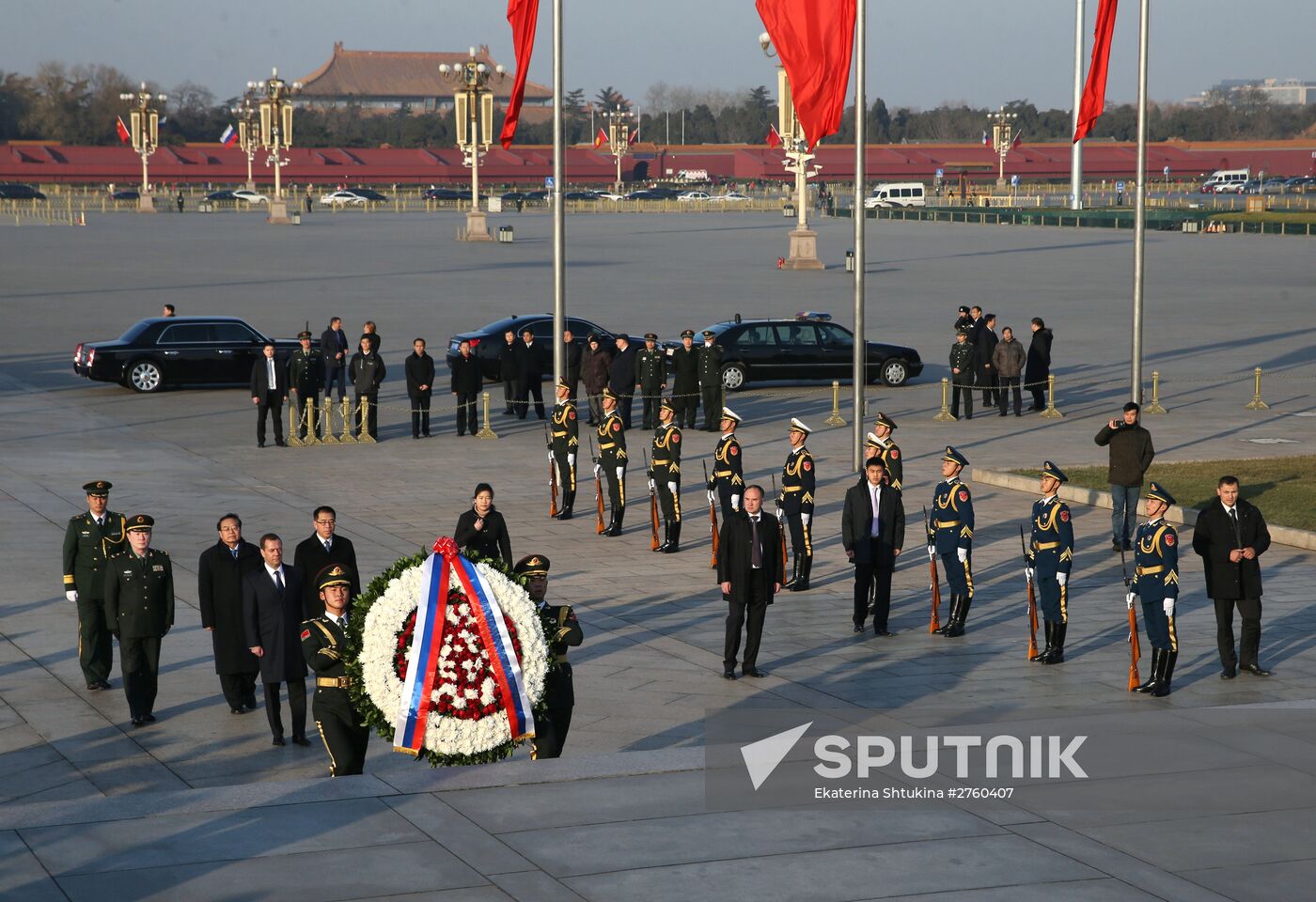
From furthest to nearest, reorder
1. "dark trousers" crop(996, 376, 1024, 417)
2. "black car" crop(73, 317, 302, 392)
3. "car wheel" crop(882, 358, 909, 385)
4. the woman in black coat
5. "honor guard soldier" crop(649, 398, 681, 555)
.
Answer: "car wheel" crop(882, 358, 909, 385) < "black car" crop(73, 317, 302, 392) < "dark trousers" crop(996, 376, 1024, 417) < "honor guard soldier" crop(649, 398, 681, 555) < the woman in black coat

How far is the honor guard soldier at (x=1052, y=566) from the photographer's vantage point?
1336cm

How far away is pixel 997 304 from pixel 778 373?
15.7 m

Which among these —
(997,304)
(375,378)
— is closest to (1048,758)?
(375,378)

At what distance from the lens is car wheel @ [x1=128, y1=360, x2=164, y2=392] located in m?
29.0

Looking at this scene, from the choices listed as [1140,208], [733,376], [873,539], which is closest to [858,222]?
[1140,208]

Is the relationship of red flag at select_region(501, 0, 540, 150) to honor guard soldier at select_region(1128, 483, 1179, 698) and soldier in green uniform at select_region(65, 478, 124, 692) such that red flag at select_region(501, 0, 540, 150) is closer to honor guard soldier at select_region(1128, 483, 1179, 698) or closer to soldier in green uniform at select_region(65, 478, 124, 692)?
soldier in green uniform at select_region(65, 478, 124, 692)

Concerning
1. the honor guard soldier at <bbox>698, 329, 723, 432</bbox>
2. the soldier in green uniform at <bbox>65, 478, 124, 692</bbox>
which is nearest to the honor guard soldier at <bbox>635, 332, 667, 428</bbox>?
the honor guard soldier at <bbox>698, 329, 723, 432</bbox>

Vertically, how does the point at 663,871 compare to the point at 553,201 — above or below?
below

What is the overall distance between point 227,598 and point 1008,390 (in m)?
18.4

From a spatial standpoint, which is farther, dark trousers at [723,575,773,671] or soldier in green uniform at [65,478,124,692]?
dark trousers at [723,575,773,671]

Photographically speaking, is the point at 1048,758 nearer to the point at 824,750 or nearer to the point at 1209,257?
the point at 824,750

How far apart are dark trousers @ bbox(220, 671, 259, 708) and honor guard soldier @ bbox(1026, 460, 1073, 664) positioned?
5991mm

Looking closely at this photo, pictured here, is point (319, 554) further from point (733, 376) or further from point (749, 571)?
point (733, 376)

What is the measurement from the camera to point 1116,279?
2090 inches
